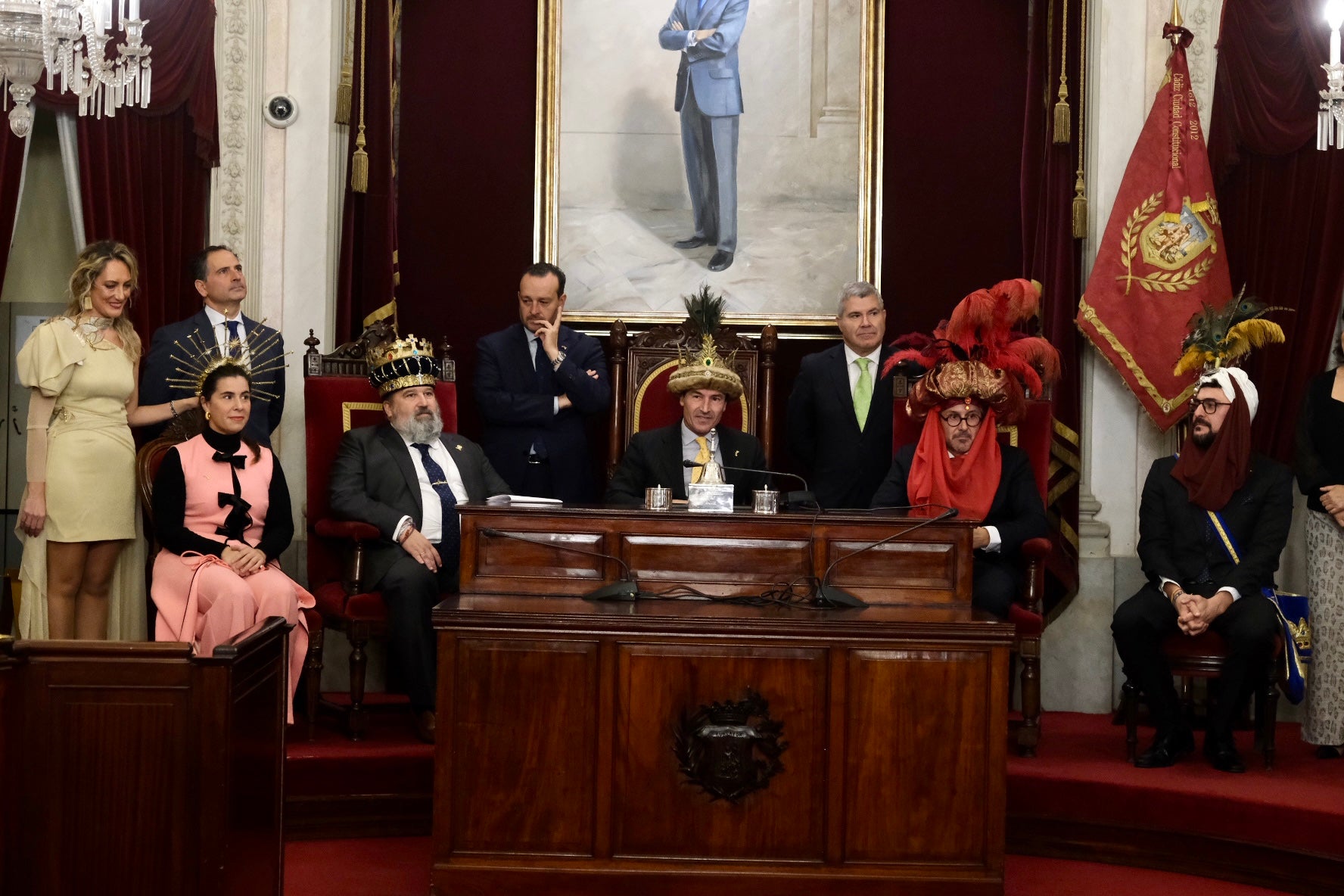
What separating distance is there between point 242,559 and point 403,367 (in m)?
0.99

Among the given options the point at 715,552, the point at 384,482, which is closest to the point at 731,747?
the point at 715,552

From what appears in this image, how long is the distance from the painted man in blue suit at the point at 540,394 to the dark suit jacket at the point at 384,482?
0.83 feet

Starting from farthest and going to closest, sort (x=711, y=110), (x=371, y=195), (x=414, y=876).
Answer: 1. (x=711, y=110)
2. (x=371, y=195)
3. (x=414, y=876)

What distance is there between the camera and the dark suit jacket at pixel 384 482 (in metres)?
5.23

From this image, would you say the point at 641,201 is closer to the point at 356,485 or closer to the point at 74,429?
the point at 356,485

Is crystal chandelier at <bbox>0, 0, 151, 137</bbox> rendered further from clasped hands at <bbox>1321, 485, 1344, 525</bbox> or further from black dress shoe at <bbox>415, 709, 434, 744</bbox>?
clasped hands at <bbox>1321, 485, 1344, 525</bbox>

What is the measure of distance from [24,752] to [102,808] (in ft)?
0.66

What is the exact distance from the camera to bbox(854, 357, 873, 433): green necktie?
5.92 metres

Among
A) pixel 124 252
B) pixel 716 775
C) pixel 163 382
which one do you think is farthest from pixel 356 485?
pixel 716 775

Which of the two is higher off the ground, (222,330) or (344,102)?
(344,102)

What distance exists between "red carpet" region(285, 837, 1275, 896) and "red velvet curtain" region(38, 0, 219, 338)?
2.39 m

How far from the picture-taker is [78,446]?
5.09m

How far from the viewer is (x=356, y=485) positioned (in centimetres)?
535

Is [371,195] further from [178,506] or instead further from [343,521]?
[178,506]
